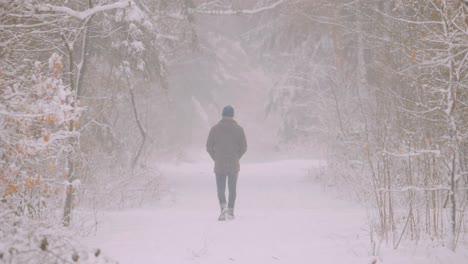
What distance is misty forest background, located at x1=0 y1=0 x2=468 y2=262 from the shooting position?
4.19 meters

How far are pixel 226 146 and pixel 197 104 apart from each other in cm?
2458

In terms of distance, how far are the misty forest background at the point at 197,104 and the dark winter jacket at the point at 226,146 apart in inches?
76.0

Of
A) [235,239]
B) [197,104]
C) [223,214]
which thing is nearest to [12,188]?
[235,239]

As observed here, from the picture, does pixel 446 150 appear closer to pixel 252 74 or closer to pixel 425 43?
pixel 425 43

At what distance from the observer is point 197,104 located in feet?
105

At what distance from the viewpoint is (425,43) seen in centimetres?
590

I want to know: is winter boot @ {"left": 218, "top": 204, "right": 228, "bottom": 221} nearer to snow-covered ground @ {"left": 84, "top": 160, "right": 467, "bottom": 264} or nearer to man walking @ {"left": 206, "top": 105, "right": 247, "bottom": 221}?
man walking @ {"left": 206, "top": 105, "right": 247, "bottom": 221}

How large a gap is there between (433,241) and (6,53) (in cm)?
466

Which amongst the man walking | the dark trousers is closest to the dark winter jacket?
the man walking

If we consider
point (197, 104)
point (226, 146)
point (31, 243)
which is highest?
point (226, 146)

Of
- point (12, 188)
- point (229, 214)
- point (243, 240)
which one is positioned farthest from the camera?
point (229, 214)

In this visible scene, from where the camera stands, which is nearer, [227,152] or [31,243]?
[31,243]

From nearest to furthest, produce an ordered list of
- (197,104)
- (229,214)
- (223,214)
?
(223,214)
(229,214)
(197,104)

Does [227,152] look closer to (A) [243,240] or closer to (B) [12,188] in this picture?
(A) [243,240]
